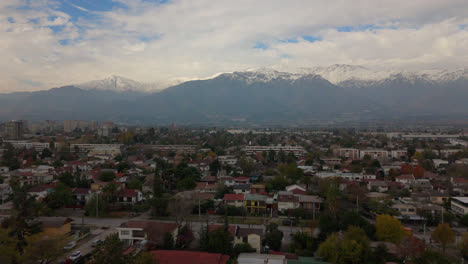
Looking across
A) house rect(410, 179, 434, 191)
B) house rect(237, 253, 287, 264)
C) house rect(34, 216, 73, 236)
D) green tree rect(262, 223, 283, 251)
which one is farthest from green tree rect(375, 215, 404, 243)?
house rect(34, 216, 73, 236)

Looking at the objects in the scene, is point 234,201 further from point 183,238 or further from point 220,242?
point 220,242

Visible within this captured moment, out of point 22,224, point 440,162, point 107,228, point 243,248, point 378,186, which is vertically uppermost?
point 22,224

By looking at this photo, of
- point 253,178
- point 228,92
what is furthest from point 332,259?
point 228,92

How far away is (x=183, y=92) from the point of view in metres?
176

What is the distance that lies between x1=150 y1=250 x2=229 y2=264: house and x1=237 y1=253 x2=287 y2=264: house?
1.81 ft

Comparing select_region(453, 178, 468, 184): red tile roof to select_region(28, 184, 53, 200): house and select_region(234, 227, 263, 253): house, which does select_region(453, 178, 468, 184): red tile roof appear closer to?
select_region(234, 227, 263, 253): house

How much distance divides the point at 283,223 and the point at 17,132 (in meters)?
63.3

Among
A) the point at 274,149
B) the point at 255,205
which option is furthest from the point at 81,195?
the point at 274,149

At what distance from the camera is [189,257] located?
10656 mm

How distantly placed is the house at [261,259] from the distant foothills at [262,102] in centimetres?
13073

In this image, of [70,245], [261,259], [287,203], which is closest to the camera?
[261,259]

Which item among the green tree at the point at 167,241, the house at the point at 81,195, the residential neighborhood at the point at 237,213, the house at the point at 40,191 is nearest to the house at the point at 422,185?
the residential neighborhood at the point at 237,213

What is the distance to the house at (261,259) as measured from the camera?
10588mm

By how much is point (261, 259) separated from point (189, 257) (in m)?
2.40
